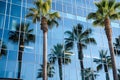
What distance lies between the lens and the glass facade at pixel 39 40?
2853 centimetres

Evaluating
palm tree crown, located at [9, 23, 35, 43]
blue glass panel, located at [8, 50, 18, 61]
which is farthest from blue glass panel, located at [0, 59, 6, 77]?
palm tree crown, located at [9, 23, 35, 43]

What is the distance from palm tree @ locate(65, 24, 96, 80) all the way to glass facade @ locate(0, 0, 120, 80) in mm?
506

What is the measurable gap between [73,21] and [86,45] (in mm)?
4202

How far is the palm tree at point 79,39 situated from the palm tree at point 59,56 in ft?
3.63

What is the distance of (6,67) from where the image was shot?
27594mm

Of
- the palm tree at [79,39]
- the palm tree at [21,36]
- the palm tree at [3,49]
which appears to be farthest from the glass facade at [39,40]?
the palm tree at [79,39]

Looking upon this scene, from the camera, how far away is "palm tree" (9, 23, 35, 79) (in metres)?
29.6

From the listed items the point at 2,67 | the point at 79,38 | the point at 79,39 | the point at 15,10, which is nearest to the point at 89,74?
the point at 79,39

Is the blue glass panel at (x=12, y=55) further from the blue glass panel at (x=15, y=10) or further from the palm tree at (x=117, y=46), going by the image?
the palm tree at (x=117, y=46)

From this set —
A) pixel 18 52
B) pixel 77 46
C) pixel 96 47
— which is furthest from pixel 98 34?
pixel 18 52

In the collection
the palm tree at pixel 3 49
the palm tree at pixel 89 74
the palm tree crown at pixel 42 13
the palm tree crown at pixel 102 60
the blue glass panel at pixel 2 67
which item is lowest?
the palm tree at pixel 89 74

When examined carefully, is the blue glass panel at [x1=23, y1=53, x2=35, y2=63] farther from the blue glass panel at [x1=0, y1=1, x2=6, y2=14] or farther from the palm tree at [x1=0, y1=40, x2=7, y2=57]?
the blue glass panel at [x1=0, y1=1, x2=6, y2=14]

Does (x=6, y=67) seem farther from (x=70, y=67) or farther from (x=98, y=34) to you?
(x=98, y=34)

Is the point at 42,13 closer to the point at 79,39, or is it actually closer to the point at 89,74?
the point at 79,39
